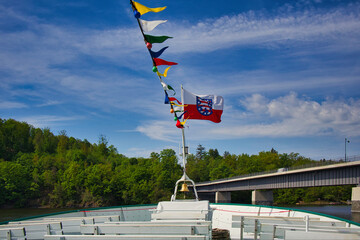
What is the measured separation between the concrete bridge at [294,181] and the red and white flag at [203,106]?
3164 cm

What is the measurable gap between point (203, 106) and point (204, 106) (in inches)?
2.0

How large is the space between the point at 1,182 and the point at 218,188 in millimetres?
53726

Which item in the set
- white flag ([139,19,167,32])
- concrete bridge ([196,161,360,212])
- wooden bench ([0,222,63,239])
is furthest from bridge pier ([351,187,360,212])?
wooden bench ([0,222,63,239])

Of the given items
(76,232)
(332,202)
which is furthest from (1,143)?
(76,232)

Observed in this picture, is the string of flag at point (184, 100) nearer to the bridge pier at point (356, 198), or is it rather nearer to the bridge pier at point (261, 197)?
the bridge pier at point (356, 198)

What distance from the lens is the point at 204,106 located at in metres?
Result: 17.1

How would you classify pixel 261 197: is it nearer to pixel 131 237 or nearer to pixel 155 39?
pixel 155 39

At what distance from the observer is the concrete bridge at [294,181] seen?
144 feet

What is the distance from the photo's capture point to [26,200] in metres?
86.9

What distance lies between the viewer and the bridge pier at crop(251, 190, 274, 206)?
2731 inches

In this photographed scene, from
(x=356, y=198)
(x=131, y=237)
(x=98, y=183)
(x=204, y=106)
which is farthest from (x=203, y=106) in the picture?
(x=98, y=183)

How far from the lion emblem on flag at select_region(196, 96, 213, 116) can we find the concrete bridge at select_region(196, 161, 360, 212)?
32.1 metres

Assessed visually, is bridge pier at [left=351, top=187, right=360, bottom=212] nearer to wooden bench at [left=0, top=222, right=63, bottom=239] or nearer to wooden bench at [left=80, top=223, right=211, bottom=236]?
wooden bench at [left=80, top=223, right=211, bottom=236]

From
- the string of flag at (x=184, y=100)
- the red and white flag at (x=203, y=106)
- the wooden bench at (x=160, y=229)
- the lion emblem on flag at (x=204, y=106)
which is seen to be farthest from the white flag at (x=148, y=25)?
the lion emblem on flag at (x=204, y=106)
